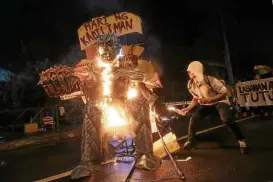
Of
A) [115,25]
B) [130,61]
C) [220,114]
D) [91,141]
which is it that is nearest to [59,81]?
[91,141]

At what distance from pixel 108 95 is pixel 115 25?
144 cm

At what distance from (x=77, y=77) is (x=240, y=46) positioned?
78.1 ft

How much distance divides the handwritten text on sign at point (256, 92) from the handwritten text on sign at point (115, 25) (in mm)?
6312

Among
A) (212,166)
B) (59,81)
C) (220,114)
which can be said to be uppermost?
(59,81)

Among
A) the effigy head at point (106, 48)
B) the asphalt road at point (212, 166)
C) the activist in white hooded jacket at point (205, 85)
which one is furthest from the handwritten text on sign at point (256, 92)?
the effigy head at point (106, 48)

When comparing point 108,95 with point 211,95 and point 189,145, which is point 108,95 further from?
point 189,145

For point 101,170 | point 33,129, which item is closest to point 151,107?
point 101,170

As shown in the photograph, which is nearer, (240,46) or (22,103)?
(22,103)

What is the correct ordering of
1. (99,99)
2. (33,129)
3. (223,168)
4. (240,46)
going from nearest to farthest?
1. (223,168)
2. (99,99)
3. (33,129)
4. (240,46)

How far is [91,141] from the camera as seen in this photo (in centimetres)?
439

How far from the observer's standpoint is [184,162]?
4.81 meters

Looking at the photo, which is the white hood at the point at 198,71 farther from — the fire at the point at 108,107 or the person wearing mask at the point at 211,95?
the fire at the point at 108,107

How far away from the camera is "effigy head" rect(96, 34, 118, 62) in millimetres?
4566

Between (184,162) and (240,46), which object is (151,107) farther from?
(240,46)
